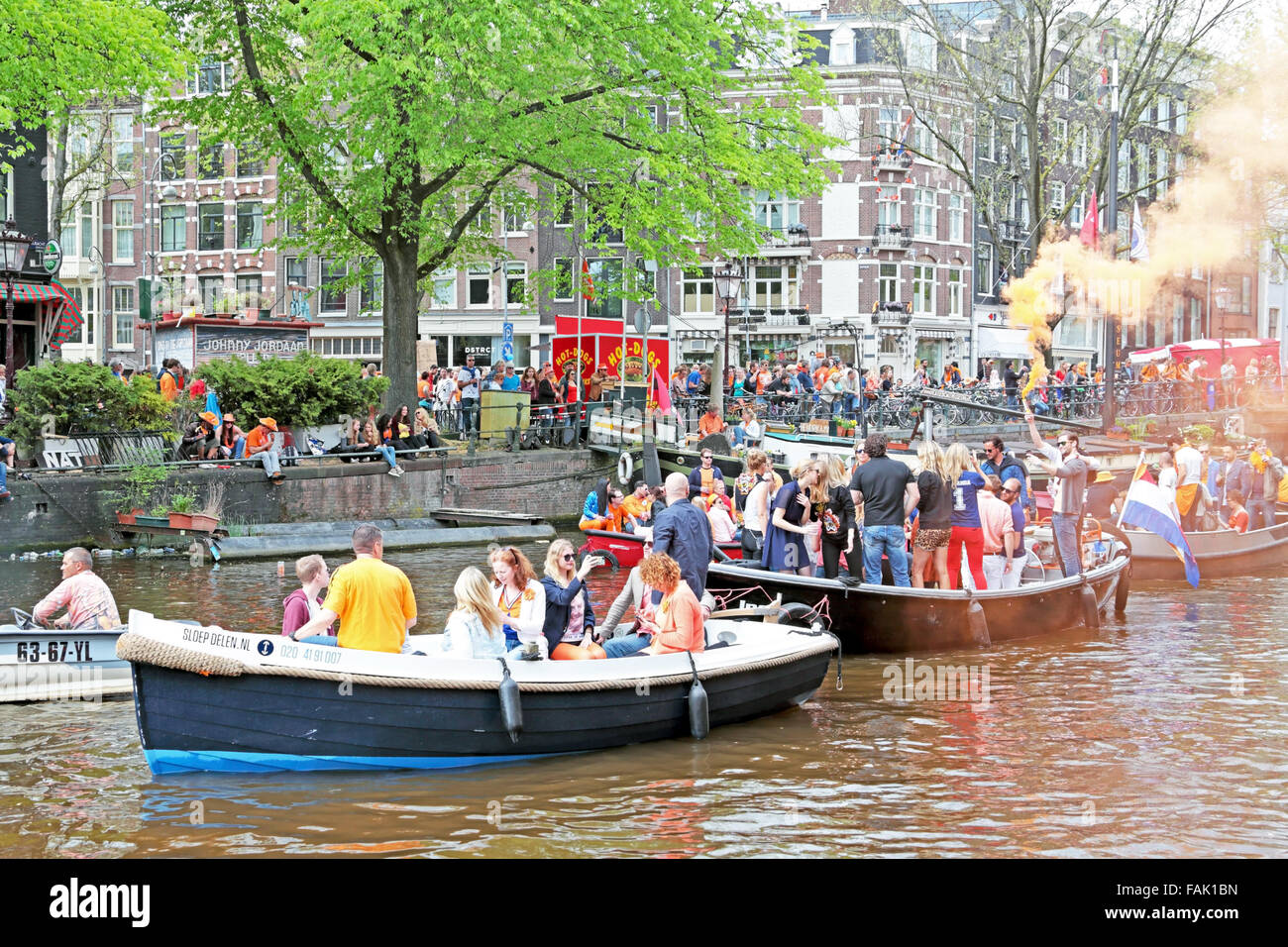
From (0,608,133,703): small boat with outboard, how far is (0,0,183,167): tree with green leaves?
369 inches

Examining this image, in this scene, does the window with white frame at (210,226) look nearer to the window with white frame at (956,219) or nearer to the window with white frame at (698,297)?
the window with white frame at (698,297)

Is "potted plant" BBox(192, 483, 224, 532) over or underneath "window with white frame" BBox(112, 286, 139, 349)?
underneath

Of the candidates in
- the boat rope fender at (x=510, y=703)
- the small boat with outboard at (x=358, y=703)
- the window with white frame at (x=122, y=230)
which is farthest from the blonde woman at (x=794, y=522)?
the window with white frame at (x=122, y=230)

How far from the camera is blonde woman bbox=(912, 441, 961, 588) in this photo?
541 inches

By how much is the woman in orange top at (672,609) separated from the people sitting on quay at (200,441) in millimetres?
14823

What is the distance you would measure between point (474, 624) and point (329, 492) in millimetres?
15603

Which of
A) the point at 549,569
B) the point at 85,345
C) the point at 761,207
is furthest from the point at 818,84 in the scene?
the point at 85,345

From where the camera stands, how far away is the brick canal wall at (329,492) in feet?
69.2

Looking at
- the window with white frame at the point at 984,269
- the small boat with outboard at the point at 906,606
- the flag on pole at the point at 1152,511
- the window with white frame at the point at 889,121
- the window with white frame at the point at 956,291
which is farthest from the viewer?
the window with white frame at the point at 984,269

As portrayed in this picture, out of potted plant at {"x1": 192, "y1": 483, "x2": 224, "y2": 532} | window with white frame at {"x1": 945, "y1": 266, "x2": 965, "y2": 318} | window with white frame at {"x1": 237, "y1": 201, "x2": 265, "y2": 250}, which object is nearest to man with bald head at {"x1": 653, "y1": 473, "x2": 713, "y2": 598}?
potted plant at {"x1": 192, "y1": 483, "x2": 224, "y2": 532}

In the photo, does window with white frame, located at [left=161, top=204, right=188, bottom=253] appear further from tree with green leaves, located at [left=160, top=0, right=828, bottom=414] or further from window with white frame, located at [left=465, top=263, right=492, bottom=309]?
tree with green leaves, located at [left=160, top=0, right=828, bottom=414]

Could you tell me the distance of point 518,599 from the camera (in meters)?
10.2
